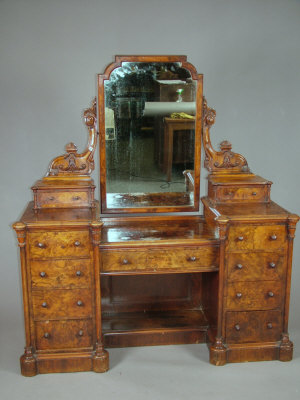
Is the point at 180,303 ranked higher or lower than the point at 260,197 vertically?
lower

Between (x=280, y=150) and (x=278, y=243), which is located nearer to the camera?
(x=278, y=243)

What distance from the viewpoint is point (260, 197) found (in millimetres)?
3580

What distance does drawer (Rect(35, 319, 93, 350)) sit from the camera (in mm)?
3271

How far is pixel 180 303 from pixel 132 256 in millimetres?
823

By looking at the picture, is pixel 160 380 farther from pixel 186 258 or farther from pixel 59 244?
pixel 59 244

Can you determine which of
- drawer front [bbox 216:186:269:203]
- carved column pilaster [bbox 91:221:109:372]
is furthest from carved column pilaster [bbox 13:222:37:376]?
drawer front [bbox 216:186:269:203]

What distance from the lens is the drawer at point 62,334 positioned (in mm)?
3271

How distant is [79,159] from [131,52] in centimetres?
84

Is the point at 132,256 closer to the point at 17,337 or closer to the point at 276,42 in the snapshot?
the point at 17,337

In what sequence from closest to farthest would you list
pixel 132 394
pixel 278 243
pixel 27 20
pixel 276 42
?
pixel 132 394
pixel 278 243
pixel 27 20
pixel 276 42

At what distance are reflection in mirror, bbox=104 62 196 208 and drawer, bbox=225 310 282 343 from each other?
36.5 inches

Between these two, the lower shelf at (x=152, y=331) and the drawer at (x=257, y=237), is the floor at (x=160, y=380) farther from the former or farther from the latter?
the drawer at (x=257, y=237)

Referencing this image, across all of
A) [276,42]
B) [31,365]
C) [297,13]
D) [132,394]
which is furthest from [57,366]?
[297,13]

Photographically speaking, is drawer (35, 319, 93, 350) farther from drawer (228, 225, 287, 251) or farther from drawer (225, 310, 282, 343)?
drawer (228, 225, 287, 251)
